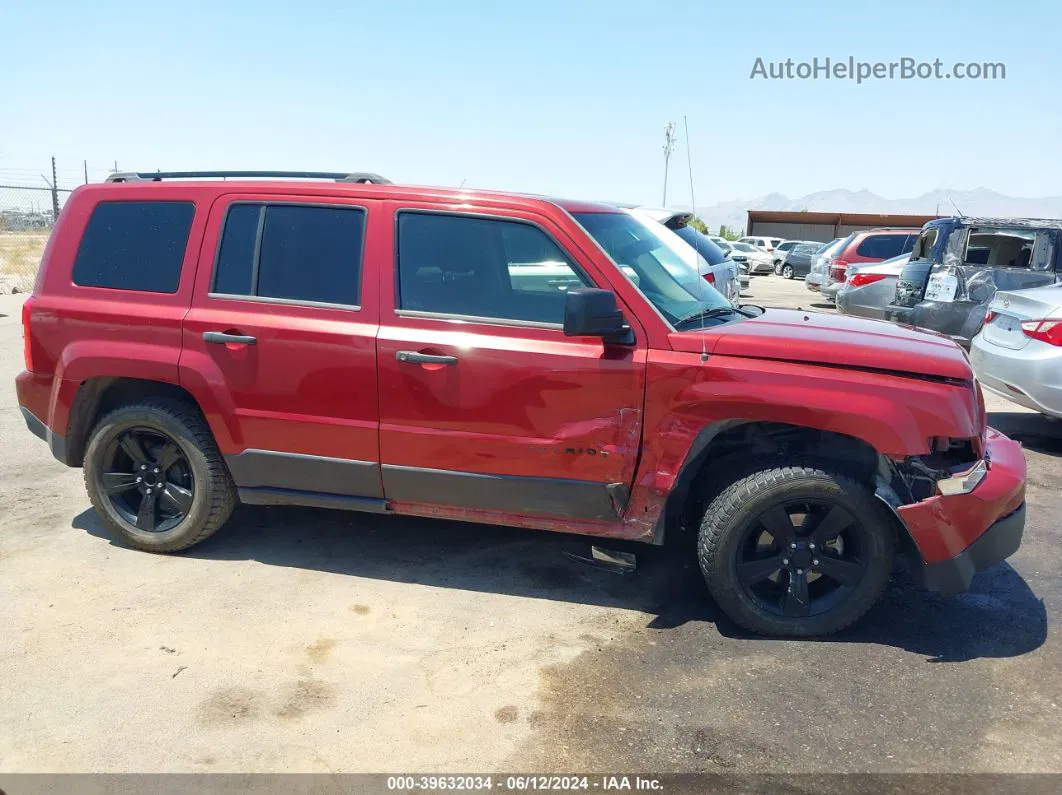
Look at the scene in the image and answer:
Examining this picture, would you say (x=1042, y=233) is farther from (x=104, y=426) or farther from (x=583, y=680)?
(x=104, y=426)

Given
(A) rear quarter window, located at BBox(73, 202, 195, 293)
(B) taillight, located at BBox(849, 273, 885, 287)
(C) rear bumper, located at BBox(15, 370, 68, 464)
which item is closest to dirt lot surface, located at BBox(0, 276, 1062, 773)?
(C) rear bumper, located at BBox(15, 370, 68, 464)

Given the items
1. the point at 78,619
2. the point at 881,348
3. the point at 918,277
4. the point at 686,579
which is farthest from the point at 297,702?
the point at 918,277

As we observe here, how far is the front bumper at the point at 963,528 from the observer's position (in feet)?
11.4

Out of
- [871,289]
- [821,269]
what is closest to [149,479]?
[871,289]

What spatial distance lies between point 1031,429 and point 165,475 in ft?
23.6

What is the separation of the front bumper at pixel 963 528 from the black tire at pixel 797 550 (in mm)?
163

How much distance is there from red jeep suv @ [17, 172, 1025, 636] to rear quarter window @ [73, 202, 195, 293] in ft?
0.04

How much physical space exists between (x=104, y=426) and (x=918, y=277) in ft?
30.0

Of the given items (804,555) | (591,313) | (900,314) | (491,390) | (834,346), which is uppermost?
(591,313)

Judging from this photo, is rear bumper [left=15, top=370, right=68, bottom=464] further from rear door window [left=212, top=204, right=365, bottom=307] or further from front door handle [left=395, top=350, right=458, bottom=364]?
front door handle [left=395, top=350, right=458, bottom=364]

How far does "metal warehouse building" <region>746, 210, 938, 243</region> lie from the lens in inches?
1634

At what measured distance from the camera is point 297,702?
10.6ft

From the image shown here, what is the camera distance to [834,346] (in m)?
3.59

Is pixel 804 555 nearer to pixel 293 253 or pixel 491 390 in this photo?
pixel 491 390
